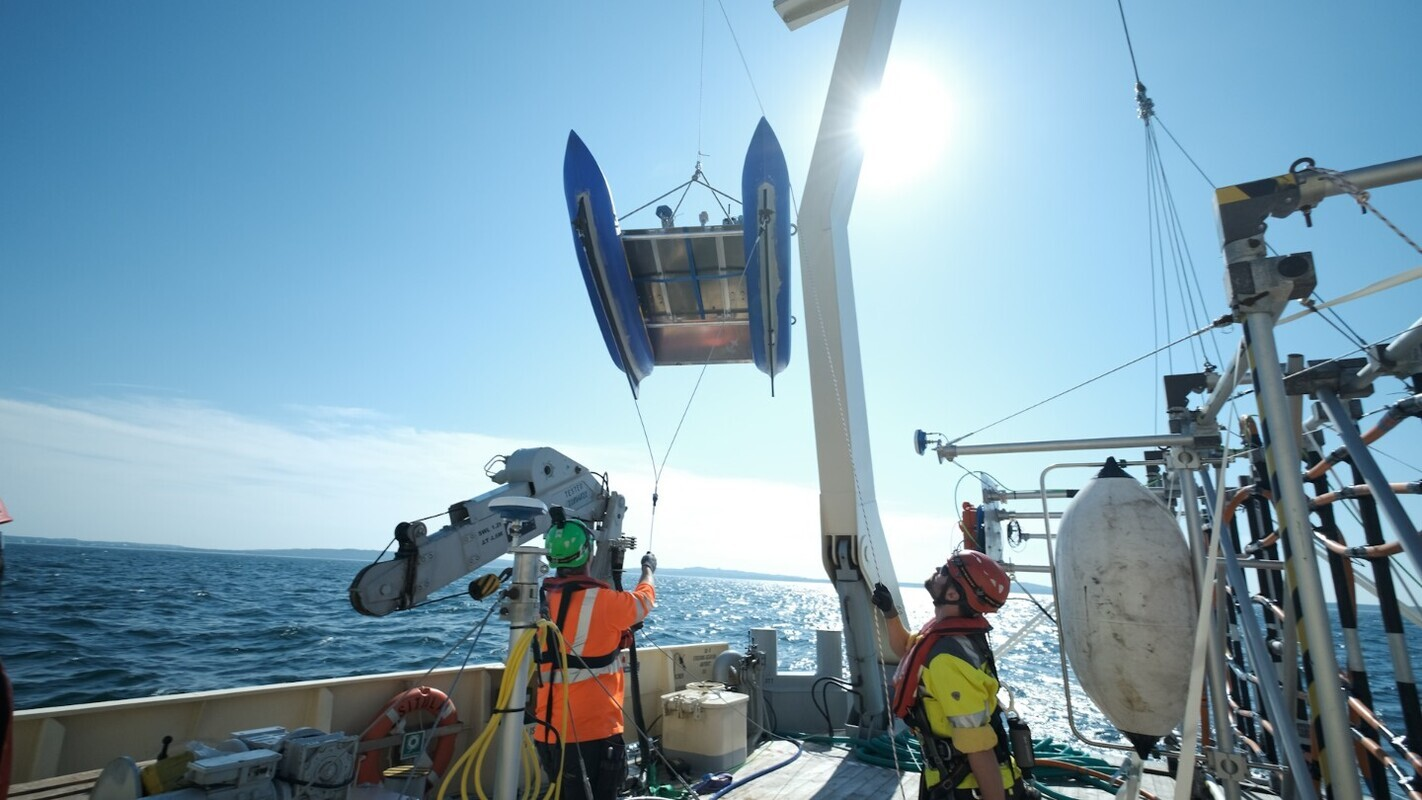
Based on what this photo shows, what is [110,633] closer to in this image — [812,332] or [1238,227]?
[812,332]

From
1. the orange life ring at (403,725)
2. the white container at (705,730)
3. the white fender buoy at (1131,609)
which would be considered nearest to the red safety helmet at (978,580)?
the white fender buoy at (1131,609)

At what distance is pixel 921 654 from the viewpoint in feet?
8.54

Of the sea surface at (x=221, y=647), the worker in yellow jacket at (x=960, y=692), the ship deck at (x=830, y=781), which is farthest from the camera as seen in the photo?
the sea surface at (x=221, y=647)

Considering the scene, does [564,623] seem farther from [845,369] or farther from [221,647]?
[221,647]

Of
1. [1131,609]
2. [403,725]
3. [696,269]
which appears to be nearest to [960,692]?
[1131,609]

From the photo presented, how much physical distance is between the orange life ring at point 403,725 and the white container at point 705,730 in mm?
1595

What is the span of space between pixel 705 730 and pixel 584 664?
236 centimetres

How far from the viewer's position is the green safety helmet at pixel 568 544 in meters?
2.97

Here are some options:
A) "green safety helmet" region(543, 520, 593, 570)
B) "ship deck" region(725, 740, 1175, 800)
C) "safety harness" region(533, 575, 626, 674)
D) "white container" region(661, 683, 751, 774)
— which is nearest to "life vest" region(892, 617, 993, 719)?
"safety harness" region(533, 575, 626, 674)

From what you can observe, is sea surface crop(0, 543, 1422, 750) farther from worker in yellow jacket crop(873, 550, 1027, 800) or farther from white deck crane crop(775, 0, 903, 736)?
worker in yellow jacket crop(873, 550, 1027, 800)

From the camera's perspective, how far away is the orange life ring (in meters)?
4.10

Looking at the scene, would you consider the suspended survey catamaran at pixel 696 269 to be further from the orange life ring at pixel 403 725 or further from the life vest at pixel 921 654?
the life vest at pixel 921 654

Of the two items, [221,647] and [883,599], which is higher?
[883,599]

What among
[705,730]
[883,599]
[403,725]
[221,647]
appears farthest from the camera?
[221,647]
